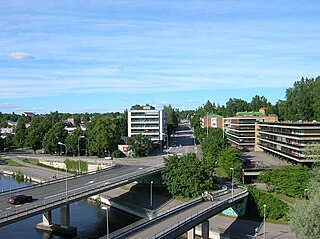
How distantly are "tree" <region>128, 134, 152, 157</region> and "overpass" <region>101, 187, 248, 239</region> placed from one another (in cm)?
5927

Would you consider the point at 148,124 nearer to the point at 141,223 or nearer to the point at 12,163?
the point at 12,163

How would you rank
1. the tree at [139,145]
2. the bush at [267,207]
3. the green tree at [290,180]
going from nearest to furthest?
the bush at [267,207] < the green tree at [290,180] < the tree at [139,145]

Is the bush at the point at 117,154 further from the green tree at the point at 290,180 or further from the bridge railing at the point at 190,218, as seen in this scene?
the bridge railing at the point at 190,218

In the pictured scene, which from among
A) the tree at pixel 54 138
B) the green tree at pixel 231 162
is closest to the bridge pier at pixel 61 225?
the green tree at pixel 231 162

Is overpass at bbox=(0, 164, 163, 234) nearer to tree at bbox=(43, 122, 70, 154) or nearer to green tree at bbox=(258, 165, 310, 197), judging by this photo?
green tree at bbox=(258, 165, 310, 197)

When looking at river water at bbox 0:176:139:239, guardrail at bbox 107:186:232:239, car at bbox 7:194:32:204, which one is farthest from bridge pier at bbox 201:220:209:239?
car at bbox 7:194:32:204

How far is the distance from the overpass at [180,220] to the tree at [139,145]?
59.3 m

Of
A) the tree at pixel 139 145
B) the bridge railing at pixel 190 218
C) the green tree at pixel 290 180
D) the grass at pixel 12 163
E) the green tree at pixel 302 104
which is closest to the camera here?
the bridge railing at pixel 190 218

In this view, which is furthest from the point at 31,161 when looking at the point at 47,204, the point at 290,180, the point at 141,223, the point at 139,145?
the point at 141,223

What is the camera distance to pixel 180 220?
4341cm

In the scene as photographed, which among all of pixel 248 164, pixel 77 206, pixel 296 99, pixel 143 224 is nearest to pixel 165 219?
pixel 143 224

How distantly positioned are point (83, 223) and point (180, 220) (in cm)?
2217

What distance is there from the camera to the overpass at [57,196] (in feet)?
141

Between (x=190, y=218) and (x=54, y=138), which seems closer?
(x=190, y=218)
